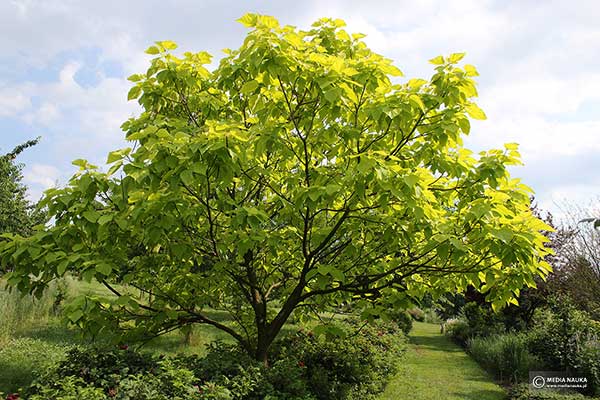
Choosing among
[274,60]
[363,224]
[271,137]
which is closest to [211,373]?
[363,224]

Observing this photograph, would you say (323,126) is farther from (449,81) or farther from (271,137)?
(449,81)

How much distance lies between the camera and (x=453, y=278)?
17.3ft

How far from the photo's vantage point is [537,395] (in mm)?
7742

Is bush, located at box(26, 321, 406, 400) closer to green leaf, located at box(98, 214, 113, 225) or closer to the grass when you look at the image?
the grass

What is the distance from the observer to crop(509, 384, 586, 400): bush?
751cm

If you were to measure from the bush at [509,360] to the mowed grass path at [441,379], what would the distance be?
0.35 metres

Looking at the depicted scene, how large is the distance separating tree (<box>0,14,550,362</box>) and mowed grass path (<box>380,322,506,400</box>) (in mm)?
4816

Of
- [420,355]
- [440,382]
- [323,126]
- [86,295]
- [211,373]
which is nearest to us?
[86,295]

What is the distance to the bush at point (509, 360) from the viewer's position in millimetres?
10734

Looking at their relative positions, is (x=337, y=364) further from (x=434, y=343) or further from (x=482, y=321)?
(x=434, y=343)

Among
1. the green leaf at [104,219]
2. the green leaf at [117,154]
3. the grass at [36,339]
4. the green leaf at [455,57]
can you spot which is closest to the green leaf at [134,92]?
the green leaf at [117,154]

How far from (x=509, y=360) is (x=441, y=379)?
6.26 feet

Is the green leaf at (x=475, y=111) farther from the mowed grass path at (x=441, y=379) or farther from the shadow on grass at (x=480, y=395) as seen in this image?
the shadow on grass at (x=480, y=395)

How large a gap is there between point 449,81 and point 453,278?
7.91 ft
